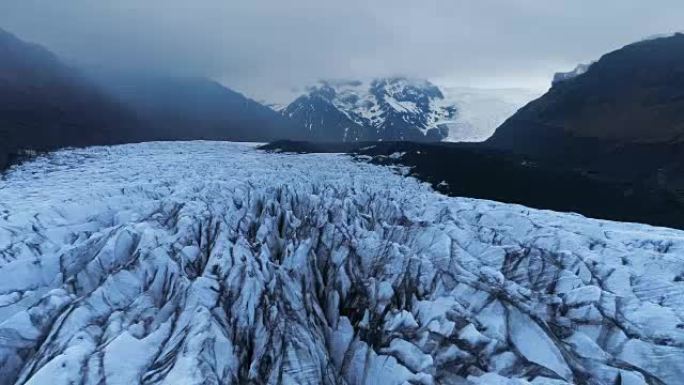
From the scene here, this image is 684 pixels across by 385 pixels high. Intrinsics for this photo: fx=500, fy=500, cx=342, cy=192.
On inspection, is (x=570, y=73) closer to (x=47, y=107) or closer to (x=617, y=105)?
(x=617, y=105)

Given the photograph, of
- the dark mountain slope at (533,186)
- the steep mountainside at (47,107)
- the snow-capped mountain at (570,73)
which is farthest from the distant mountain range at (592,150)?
the snow-capped mountain at (570,73)

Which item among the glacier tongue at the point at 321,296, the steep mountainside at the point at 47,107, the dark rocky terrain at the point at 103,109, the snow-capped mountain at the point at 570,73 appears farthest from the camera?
the snow-capped mountain at the point at 570,73

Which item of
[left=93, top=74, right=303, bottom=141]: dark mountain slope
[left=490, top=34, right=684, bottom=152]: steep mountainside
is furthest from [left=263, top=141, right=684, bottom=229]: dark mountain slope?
[left=93, top=74, right=303, bottom=141]: dark mountain slope

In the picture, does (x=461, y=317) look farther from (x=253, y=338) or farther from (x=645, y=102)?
(x=645, y=102)

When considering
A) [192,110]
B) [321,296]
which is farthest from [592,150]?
[192,110]

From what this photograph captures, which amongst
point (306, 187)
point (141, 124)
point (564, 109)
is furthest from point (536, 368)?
point (141, 124)

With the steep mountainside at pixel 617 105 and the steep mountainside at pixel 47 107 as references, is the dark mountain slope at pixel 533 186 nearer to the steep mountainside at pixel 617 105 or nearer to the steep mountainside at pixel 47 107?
the steep mountainside at pixel 617 105
